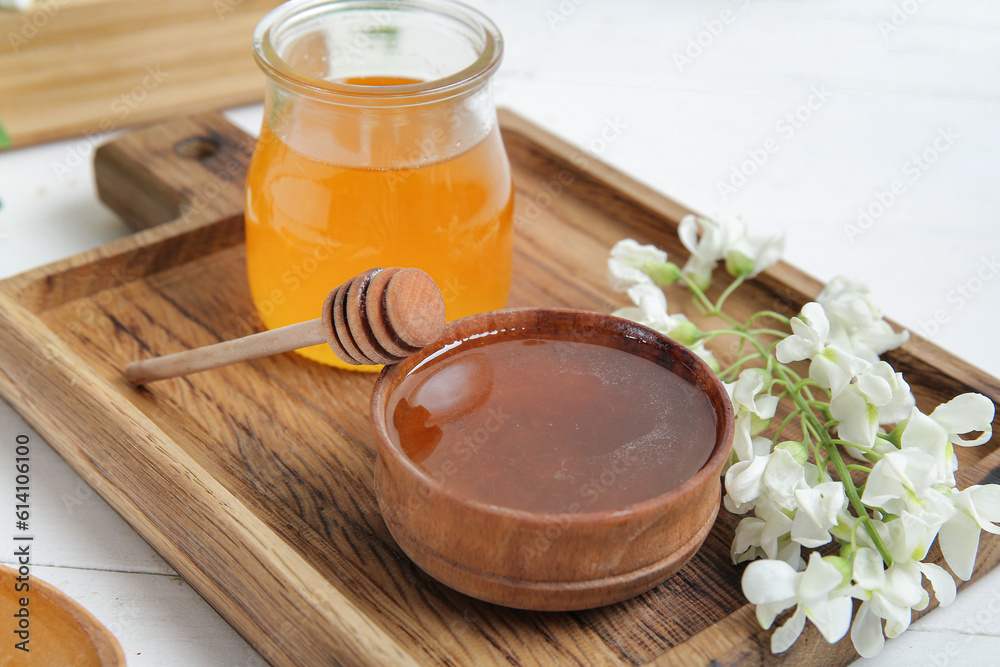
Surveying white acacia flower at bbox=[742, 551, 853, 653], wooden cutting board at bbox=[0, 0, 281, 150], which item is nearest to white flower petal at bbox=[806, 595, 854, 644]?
white acacia flower at bbox=[742, 551, 853, 653]

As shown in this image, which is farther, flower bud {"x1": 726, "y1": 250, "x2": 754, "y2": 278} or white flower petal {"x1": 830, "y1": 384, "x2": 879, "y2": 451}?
flower bud {"x1": 726, "y1": 250, "x2": 754, "y2": 278}

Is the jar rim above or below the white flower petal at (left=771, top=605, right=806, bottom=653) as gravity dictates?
above

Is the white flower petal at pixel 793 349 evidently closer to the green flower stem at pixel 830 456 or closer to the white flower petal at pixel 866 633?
the green flower stem at pixel 830 456

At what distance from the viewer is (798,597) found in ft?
2.05

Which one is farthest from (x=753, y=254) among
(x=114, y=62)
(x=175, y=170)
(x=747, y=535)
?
(x=114, y=62)

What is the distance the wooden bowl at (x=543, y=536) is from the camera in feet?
1.97

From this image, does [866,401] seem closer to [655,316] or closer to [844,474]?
[844,474]

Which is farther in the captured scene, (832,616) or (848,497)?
(848,497)

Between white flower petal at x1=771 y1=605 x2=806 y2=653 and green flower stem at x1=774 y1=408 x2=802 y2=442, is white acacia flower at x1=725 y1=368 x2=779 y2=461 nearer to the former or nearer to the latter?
green flower stem at x1=774 y1=408 x2=802 y2=442

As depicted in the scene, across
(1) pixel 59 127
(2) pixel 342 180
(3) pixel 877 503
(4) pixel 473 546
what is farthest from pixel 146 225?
(3) pixel 877 503

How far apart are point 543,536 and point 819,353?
0.91 ft

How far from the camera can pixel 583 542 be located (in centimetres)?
61

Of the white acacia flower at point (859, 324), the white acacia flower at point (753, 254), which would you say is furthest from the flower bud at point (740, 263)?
the white acacia flower at point (859, 324)

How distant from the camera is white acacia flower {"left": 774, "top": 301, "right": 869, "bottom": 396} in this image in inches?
28.9
